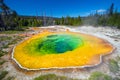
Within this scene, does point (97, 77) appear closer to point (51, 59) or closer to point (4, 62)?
point (51, 59)

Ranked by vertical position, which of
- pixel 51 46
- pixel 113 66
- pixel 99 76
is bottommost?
pixel 99 76

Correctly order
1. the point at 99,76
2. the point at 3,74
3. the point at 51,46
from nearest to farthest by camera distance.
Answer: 1. the point at 99,76
2. the point at 3,74
3. the point at 51,46

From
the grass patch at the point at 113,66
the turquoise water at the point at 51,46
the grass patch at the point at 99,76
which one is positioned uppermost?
the turquoise water at the point at 51,46

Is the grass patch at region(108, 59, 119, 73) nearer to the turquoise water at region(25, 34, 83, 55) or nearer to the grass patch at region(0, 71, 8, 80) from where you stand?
the turquoise water at region(25, 34, 83, 55)

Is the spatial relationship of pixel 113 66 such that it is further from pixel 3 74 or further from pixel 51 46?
pixel 51 46

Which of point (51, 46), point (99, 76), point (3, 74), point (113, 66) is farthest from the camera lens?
point (51, 46)

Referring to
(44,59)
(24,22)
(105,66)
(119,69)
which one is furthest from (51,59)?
(24,22)

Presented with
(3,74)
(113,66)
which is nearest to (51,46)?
(3,74)

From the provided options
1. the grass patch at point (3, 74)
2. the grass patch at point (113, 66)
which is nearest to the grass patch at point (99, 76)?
the grass patch at point (113, 66)

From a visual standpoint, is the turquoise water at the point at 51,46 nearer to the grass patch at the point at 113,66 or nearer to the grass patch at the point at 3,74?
the grass patch at the point at 3,74

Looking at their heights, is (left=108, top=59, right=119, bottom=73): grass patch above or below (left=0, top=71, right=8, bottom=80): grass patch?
above

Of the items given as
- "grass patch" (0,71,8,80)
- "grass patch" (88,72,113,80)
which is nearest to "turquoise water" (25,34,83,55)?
"grass patch" (0,71,8,80)
